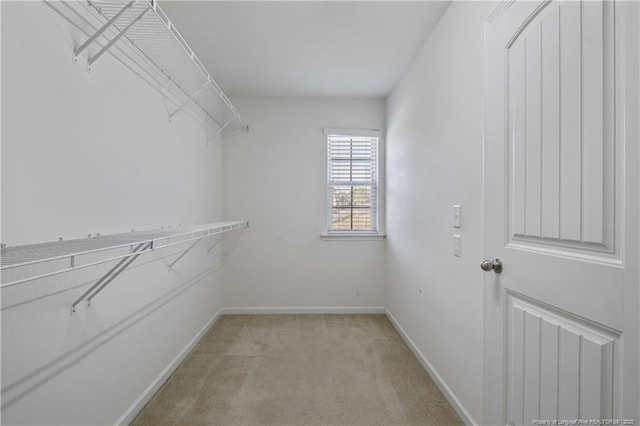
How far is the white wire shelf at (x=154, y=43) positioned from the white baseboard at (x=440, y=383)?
2.40 m

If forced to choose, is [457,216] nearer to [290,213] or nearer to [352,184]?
[352,184]

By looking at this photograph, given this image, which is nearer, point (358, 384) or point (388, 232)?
point (358, 384)

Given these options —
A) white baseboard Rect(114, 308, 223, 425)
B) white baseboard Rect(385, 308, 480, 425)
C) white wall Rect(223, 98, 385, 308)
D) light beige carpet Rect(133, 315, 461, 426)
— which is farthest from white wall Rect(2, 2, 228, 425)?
white baseboard Rect(385, 308, 480, 425)

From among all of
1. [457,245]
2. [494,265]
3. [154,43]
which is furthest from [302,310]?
[154,43]

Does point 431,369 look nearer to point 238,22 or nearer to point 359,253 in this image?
point 359,253

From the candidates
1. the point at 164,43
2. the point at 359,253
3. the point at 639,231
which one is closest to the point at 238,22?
the point at 164,43

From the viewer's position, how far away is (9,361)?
0.96 metres

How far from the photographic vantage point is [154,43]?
1.67 meters

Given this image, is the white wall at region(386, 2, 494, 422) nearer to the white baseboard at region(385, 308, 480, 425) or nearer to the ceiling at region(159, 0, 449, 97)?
the white baseboard at region(385, 308, 480, 425)

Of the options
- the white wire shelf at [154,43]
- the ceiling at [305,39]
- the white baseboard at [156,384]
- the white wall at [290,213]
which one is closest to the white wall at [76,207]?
the white baseboard at [156,384]

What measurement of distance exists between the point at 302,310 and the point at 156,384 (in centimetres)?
171

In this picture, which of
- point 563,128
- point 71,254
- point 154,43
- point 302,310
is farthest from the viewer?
point 302,310

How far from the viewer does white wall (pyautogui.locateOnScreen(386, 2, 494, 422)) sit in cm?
155

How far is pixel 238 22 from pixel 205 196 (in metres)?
1.51
